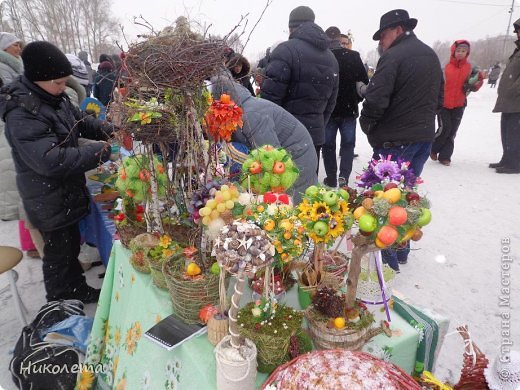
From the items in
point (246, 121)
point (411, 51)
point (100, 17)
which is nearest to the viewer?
point (246, 121)

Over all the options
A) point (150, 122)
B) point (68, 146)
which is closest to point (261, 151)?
point (150, 122)

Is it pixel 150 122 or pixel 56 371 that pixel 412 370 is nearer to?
pixel 150 122

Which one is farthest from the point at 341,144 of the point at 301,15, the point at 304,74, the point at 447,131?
the point at 447,131

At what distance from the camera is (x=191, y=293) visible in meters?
1.23

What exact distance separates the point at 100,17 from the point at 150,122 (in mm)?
33493

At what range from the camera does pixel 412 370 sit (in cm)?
127

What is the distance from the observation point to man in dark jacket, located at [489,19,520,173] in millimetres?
4598

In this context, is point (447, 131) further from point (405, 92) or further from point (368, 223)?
point (368, 223)

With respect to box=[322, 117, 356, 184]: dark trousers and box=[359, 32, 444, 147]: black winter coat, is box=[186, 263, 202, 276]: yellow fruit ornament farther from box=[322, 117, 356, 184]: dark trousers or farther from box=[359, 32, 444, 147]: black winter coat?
box=[322, 117, 356, 184]: dark trousers

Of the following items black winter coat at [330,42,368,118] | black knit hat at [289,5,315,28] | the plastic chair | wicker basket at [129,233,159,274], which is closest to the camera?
wicker basket at [129,233,159,274]

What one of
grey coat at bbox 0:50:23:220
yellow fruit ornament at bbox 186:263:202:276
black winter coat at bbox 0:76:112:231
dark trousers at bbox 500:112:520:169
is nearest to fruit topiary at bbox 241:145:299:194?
yellow fruit ornament at bbox 186:263:202:276

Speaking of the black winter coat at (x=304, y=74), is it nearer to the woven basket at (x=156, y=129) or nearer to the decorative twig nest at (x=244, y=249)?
the woven basket at (x=156, y=129)

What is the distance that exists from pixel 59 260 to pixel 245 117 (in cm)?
153

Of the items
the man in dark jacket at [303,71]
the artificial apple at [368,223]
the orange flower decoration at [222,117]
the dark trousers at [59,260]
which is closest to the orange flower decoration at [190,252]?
the orange flower decoration at [222,117]
